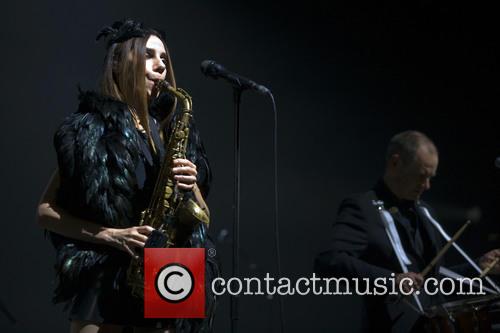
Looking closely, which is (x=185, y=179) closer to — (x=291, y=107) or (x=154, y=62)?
(x=154, y=62)

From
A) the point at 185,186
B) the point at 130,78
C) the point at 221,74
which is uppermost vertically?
the point at 221,74

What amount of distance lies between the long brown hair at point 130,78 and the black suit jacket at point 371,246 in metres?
0.99

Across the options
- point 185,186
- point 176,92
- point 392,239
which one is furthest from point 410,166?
point 185,186

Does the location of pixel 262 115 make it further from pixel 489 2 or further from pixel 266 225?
pixel 489 2

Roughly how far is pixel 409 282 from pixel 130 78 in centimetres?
121

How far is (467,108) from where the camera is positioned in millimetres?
3371

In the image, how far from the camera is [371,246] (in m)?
2.47

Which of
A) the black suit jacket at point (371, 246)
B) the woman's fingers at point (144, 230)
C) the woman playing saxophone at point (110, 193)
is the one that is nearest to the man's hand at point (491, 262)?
the black suit jacket at point (371, 246)

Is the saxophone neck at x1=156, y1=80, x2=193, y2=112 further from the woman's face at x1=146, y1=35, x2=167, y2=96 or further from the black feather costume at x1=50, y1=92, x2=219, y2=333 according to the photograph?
the black feather costume at x1=50, y1=92, x2=219, y2=333

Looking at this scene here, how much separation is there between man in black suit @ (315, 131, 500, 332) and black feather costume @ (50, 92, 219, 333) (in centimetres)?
81

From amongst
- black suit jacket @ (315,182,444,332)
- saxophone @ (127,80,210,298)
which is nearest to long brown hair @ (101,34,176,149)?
saxophone @ (127,80,210,298)

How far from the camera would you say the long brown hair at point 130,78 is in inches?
70.1

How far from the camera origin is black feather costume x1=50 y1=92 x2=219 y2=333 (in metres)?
1.58

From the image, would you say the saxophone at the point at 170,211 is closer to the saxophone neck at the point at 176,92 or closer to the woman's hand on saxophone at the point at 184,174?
the woman's hand on saxophone at the point at 184,174
